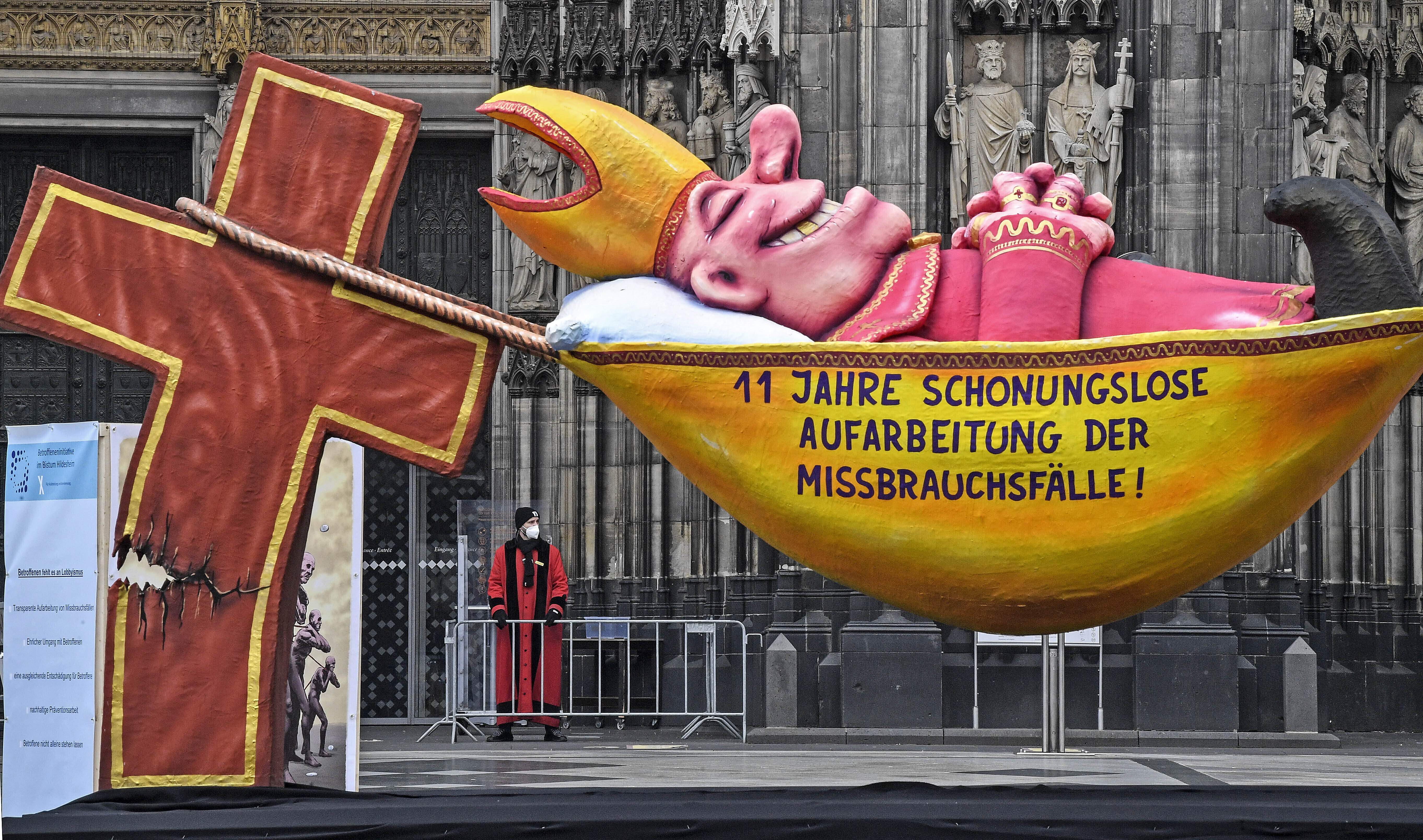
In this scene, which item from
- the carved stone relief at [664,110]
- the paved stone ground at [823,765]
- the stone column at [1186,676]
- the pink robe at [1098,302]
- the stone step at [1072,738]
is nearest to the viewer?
the pink robe at [1098,302]

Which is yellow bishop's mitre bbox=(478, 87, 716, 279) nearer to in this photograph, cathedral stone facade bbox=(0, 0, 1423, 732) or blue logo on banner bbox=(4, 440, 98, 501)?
blue logo on banner bbox=(4, 440, 98, 501)

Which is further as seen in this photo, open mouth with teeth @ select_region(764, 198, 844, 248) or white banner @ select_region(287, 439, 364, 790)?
white banner @ select_region(287, 439, 364, 790)

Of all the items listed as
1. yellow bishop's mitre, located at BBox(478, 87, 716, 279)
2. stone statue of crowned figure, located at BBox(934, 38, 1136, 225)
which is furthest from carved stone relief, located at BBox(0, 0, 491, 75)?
yellow bishop's mitre, located at BBox(478, 87, 716, 279)

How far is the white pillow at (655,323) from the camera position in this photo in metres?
4.93

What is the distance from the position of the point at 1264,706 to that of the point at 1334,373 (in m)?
9.55

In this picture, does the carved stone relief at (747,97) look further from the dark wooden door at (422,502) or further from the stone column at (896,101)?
the dark wooden door at (422,502)

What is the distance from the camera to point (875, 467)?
15.8ft

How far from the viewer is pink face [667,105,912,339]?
500cm

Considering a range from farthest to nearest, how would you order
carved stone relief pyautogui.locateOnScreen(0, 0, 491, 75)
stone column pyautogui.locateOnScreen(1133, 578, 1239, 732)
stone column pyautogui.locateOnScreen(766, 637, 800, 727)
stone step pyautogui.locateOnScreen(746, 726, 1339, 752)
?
carved stone relief pyautogui.locateOnScreen(0, 0, 491, 75), stone column pyautogui.locateOnScreen(766, 637, 800, 727), stone column pyautogui.locateOnScreen(1133, 578, 1239, 732), stone step pyautogui.locateOnScreen(746, 726, 1339, 752)

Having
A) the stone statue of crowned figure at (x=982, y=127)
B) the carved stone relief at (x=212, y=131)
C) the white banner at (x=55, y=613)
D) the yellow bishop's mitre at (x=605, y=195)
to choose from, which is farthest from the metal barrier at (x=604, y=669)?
the yellow bishop's mitre at (x=605, y=195)

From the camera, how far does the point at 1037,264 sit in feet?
16.1

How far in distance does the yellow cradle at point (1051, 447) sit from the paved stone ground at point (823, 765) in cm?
282

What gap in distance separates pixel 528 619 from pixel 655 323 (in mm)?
9767

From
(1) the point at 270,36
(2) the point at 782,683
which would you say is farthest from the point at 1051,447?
(1) the point at 270,36
